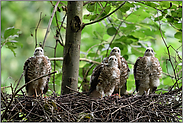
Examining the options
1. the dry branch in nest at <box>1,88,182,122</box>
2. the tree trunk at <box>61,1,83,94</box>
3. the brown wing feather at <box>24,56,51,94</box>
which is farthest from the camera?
the brown wing feather at <box>24,56,51,94</box>

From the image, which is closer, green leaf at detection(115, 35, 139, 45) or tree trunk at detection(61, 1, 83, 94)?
tree trunk at detection(61, 1, 83, 94)

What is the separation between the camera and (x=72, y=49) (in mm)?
2846

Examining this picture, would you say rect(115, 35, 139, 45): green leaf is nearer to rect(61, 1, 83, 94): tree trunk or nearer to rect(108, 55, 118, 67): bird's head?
rect(108, 55, 118, 67): bird's head

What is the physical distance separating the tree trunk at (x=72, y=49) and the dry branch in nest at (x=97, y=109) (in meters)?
0.50

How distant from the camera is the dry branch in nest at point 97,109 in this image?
193 centimetres

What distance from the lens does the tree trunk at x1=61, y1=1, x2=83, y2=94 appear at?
2811 mm

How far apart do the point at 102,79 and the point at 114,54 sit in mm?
546

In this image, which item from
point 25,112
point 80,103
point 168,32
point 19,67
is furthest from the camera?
point 168,32

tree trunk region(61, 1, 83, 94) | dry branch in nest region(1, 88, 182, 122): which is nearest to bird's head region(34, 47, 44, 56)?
tree trunk region(61, 1, 83, 94)

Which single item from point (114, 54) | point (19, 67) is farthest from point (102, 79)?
point (19, 67)

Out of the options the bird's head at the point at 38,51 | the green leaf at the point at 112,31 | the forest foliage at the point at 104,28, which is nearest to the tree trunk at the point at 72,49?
the forest foliage at the point at 104,28

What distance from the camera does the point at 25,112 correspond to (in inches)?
77.9

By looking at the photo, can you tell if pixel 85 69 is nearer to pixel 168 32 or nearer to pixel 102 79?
pixel 102 79

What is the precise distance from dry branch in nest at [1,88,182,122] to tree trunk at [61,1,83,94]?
496mm
